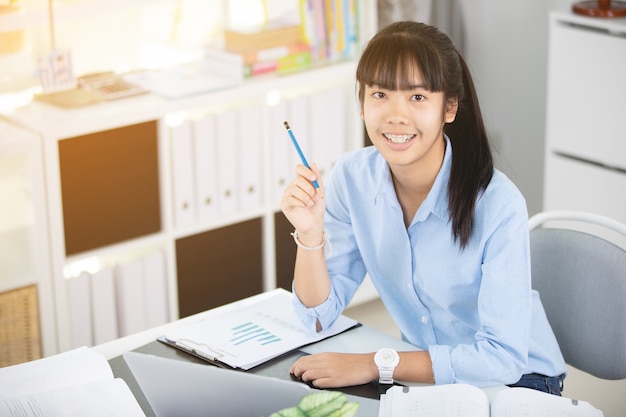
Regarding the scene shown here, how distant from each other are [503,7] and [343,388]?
2.64 meters

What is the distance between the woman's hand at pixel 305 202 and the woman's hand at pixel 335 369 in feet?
0.88

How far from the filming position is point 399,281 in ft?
6.43

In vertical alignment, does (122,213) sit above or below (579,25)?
below

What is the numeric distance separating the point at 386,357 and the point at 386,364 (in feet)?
0.06

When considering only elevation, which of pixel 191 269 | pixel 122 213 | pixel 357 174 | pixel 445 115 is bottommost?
pixel 191 269

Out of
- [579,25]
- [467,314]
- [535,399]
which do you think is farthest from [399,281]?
[579,25]

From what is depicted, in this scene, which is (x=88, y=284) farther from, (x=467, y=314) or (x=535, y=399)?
(x=535, y=399)

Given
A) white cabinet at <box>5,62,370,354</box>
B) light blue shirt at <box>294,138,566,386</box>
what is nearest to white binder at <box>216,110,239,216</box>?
white cabinet at <box>5,62,370,354</box>

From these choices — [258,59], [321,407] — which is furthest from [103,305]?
[321,407]

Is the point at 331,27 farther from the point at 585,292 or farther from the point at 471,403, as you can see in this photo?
the point at 471,403

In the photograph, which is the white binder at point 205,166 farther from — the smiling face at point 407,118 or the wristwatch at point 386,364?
the wristwatch at point 386,364

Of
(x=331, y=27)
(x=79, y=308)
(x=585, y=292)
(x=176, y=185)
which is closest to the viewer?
(x=585, y=292)

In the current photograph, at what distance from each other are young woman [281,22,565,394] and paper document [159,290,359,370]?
0.04 metres

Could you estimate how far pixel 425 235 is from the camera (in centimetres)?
189
